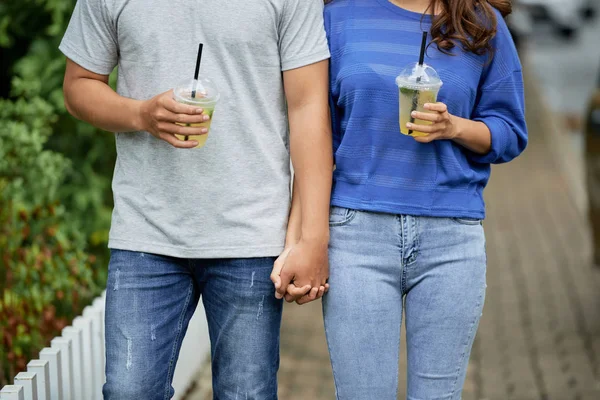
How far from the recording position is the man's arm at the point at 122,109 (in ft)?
8.09

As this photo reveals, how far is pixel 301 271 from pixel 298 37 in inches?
25.5

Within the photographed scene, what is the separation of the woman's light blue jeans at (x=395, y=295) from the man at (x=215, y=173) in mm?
89

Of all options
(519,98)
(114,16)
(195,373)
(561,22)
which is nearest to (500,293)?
(195,373)

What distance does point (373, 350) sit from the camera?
2.71m

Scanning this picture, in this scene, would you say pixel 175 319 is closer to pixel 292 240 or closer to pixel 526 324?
pixel 292 240

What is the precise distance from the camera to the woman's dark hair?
271cm

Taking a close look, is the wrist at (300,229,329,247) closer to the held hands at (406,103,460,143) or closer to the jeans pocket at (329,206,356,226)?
the jeans pocket at (329,206,356,226)

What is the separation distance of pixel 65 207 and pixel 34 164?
736mm

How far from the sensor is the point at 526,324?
21.0 feet

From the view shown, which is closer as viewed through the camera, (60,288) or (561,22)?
(60,288)

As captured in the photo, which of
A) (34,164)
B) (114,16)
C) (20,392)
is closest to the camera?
(114,16)

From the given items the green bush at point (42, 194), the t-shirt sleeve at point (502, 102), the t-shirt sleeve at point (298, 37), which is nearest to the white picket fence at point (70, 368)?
the green bush at point (42, 194)

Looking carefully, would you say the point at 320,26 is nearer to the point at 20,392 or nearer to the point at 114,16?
the point at 114,16

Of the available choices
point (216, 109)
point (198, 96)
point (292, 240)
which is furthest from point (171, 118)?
point (292, 240)
